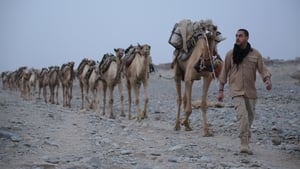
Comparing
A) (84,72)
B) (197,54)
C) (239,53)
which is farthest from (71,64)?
(239,53)

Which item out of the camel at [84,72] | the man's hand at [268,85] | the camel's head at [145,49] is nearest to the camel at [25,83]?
the camel at [84,72]

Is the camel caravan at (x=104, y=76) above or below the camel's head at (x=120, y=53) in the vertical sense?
below

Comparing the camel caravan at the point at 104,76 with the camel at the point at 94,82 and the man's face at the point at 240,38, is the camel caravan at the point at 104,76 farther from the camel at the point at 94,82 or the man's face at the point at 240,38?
the man's face at the point at 240,38

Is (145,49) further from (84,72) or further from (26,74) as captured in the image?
(26,74)

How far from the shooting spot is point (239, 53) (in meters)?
7.89

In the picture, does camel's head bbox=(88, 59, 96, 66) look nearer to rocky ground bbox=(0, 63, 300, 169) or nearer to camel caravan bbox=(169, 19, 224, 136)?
rocky ground bbox=(0, 63, 300, 169)

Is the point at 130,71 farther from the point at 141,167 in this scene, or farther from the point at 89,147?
the point at 141,167

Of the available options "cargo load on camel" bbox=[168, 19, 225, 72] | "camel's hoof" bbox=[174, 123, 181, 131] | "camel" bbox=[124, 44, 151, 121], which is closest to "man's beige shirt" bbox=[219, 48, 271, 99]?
"cargo load on camel" bbox=[168, 19, 225, 72]

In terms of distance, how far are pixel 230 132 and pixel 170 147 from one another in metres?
2.80

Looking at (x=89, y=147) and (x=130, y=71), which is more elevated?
(x=130, y=71)

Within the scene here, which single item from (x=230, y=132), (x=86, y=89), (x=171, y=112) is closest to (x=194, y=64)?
(x=230, y=132)

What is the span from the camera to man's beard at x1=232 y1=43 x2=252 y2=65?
25.9ft

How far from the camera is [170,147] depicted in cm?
848

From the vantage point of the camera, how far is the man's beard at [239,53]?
7.89 m
